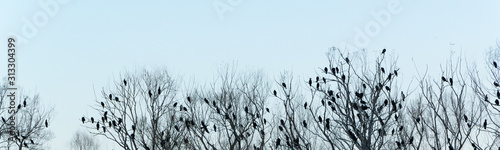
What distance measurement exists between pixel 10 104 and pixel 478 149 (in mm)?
11933

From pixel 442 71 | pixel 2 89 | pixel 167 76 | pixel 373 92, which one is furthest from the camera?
pixel 2 89

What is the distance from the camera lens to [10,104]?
1470 cm

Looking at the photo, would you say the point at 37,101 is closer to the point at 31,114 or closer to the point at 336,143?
the point at 31,114

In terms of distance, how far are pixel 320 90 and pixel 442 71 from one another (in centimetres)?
146

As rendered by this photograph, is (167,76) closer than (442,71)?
No

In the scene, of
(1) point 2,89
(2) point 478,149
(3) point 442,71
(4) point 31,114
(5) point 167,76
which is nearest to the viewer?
(2) point 478,149

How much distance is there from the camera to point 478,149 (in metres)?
6.47

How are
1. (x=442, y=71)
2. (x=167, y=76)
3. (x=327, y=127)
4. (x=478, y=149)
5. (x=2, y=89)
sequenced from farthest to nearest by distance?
(x=2, y=89), (x=167, y=76), (x=442, y=71), (x=478, y=149), (x=327, y=127)

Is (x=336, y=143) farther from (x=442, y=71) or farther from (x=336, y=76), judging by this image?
(x=442, y=71)

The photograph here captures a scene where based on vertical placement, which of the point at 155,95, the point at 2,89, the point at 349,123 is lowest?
the point at 349,123

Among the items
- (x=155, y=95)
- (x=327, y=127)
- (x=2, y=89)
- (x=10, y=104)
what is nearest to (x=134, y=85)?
(x=155, y=95)

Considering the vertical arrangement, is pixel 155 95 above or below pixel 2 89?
below

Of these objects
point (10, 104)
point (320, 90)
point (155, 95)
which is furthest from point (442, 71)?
point (10, 104)

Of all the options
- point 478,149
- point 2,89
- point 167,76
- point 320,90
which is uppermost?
point 2,89
